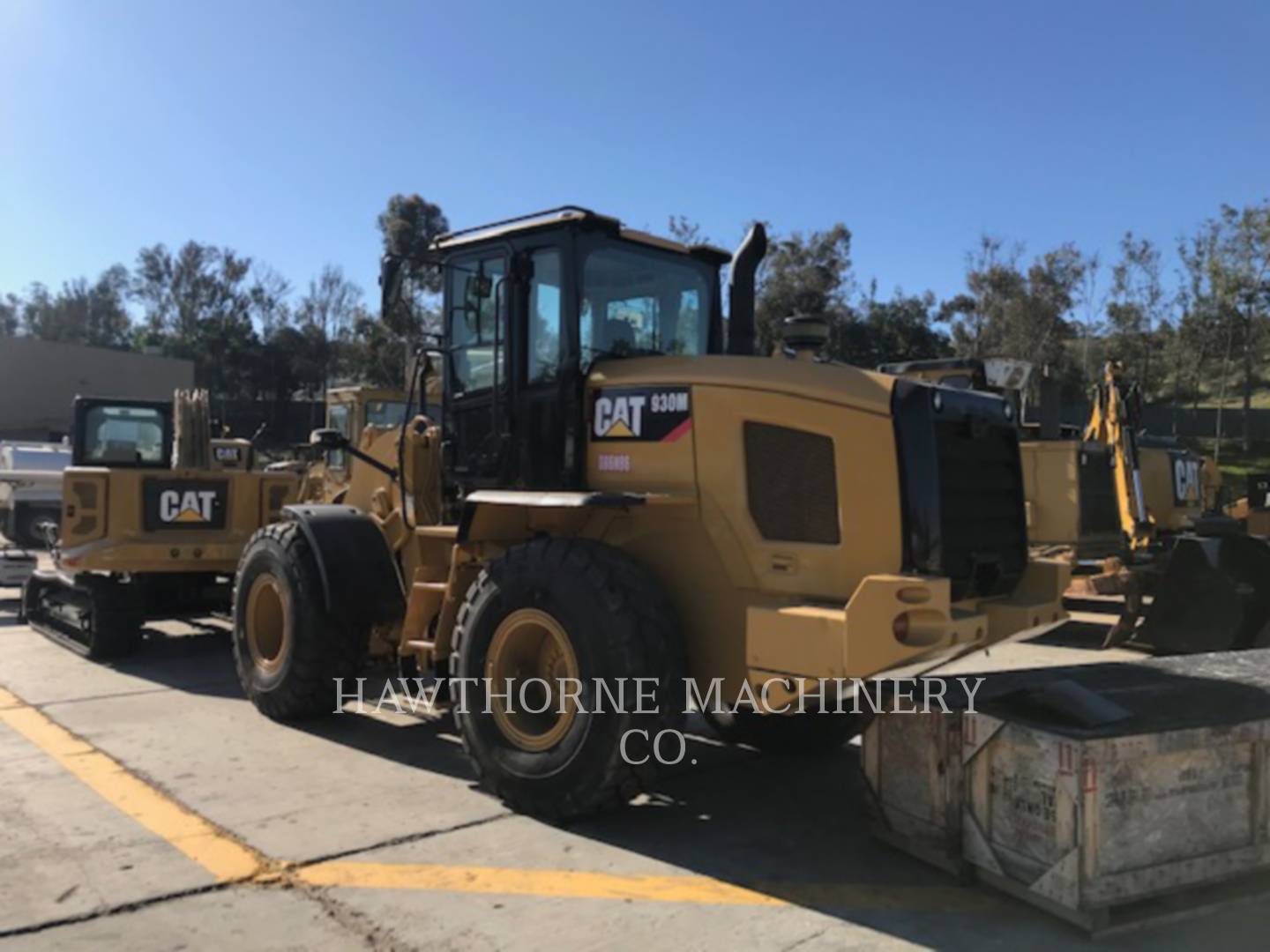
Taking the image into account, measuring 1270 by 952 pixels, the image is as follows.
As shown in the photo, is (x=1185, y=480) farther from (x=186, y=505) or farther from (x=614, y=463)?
(x=186, y=505)

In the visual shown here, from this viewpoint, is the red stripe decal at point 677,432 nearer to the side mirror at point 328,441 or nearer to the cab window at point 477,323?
the cab window at point 477,323

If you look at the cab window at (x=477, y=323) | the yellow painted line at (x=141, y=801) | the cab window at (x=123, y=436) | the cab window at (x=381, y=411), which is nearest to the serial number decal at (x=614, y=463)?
the cab window at (x=477, y=323)

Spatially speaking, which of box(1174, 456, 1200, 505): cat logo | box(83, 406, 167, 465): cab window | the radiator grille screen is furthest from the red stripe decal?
box(1174, 456, 1200, 505): cat logo

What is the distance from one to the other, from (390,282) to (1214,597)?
7.37m

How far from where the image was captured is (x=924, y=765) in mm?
4422

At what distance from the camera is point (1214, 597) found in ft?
29.3

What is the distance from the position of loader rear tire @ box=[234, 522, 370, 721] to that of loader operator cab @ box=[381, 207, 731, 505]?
1.15 m

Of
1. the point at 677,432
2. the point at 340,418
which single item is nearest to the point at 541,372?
the point at 677,432

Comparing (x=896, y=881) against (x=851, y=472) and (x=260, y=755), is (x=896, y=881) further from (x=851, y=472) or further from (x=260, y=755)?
(x=260, y=755)

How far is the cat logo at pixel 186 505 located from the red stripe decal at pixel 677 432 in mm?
6047

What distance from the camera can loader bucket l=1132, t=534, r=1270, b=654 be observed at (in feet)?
28.7

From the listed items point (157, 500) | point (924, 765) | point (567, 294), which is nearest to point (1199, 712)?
point (924, 765)

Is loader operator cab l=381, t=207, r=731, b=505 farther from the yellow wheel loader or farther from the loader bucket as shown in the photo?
the loader bucket

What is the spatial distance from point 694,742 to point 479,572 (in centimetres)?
206
